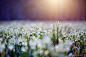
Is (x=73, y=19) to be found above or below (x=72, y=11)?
below

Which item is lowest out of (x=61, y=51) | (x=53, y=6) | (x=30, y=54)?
(x=30, y=54)

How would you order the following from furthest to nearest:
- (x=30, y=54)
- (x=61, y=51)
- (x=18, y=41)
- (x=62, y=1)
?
(x=62, y=1) → (x=18, y=41) → (x=30, y=54) → (x=61, y=51)

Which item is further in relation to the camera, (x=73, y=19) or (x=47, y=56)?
(x=73, y=19)

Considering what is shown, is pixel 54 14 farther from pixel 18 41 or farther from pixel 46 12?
pixel 18 41

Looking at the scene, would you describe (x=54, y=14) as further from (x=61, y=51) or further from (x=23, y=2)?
(x=61, y=51)

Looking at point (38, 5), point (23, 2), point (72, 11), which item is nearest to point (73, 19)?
point (72, 11)

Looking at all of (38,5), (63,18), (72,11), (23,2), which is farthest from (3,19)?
(72,11)

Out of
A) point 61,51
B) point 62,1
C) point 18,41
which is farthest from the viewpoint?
point 62,1
